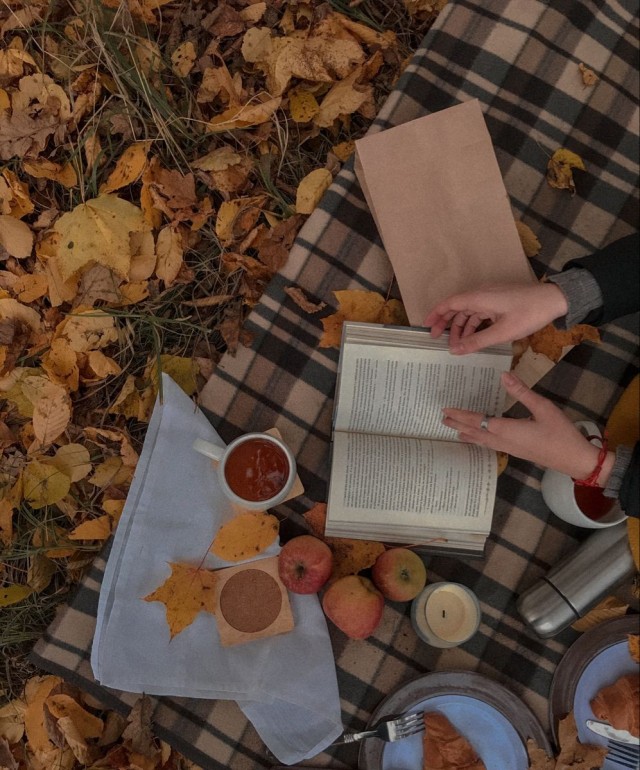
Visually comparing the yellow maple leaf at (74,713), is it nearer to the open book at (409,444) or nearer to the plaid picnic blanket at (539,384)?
the plaid picnic blanket at (539,384)

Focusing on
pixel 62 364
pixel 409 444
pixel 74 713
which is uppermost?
pixel 409 444

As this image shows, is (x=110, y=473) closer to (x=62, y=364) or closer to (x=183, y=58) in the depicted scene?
(x=62, y=364)

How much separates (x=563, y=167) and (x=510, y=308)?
0.37m

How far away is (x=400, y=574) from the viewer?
3.70ft

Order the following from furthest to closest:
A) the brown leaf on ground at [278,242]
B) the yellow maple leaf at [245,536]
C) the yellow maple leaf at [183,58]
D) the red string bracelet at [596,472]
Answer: the yellow maple leaf at [183,58] < the brown leaf on ground at [278,242] < the yellow maple leaf at [245,536] < the red string bracelet at [596,472]

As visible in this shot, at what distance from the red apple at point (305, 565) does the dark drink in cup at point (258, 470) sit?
0.36 feet

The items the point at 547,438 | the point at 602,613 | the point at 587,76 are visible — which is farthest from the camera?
the point at 587,76

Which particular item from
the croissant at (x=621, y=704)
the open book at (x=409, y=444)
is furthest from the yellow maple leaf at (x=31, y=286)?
the croissant at (x=621, y=704)

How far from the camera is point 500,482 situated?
1.23 m

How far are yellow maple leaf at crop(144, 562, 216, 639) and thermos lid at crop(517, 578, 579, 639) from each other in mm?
567

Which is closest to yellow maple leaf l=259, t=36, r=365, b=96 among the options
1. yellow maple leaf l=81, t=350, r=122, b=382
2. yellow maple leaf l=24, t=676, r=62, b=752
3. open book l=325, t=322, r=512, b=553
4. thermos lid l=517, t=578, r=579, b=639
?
open book l=325, t=322, r=512, b=553

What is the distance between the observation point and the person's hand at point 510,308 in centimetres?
109

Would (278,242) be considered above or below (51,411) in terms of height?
above

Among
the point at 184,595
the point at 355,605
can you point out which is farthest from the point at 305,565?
the point at 184,595
